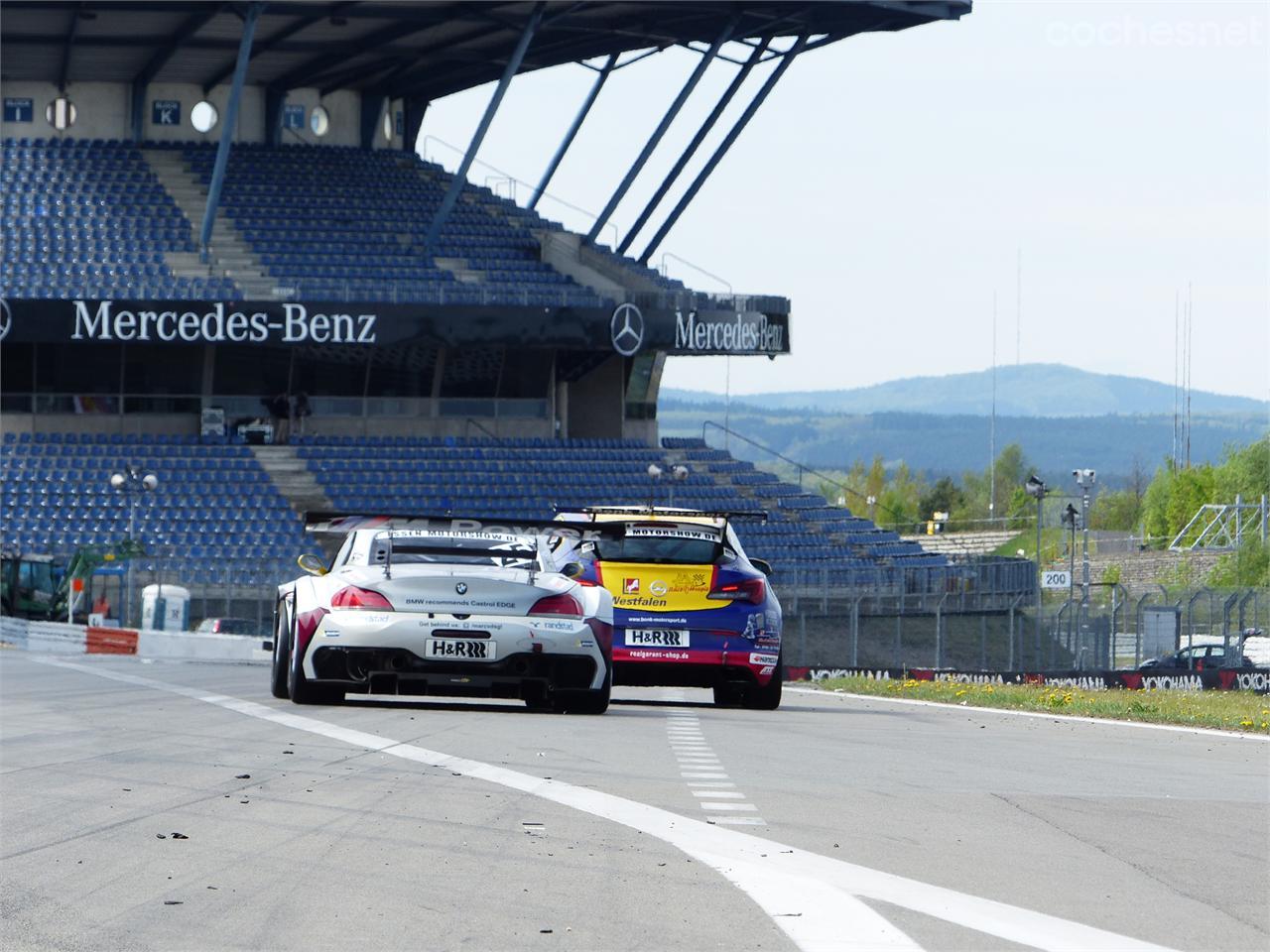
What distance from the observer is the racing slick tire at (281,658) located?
14.9 m

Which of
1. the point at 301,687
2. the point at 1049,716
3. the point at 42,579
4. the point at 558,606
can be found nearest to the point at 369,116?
the point at 42,579

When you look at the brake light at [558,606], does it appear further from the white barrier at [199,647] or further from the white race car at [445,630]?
the white barrier at [199,647]

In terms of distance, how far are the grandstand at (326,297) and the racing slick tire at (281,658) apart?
2711 centimetres

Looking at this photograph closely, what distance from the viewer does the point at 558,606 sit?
1425 cm

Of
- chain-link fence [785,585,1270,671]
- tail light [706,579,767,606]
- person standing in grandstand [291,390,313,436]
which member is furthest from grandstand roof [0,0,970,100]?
tail light [706,579,767,606]

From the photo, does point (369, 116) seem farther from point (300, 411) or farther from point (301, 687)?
point (301, 687)

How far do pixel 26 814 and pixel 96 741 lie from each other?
3.65 m

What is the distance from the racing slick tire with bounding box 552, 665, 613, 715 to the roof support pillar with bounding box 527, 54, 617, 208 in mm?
40818

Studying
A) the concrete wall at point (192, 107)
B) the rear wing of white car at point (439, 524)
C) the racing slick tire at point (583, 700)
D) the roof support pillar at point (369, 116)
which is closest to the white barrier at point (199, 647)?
the rear wing of white car at point (439, 524)

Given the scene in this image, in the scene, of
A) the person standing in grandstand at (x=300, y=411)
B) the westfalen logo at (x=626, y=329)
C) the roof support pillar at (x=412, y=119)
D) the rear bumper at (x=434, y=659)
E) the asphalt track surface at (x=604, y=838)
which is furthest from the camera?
the roof support pillar at (x=412, y=119)

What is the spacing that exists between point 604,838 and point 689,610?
933 centimetres

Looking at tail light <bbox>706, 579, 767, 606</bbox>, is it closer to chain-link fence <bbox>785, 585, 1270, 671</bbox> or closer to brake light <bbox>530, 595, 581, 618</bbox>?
brake light <bbox>530, 595, 581, 618</bbox>

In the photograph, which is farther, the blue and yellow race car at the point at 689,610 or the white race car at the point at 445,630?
the blue and yellow race car at the point at 689,610

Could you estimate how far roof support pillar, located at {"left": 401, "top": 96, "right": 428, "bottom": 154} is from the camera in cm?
5975
